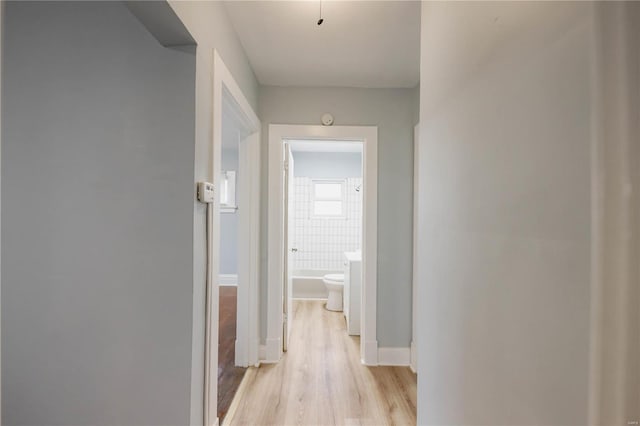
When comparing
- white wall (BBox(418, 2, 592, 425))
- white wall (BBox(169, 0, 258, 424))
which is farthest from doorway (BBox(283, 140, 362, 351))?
white wall (BBox(418, 2, 592, 425))

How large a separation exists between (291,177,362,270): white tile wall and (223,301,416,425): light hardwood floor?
2216 mm

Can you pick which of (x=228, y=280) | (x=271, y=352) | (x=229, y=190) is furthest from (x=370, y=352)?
(x=229, y=190)

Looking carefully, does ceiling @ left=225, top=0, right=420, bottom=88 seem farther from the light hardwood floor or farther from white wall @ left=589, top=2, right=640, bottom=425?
the light hardwood floor

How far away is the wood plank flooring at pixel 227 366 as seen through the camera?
6.66ft

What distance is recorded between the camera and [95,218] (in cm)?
129

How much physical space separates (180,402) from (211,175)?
0.99m

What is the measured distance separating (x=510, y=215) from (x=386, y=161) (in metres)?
1.97

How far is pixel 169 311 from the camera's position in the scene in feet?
4.11

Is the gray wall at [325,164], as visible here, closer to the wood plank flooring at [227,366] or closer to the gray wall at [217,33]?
the wood plank flooring at [227,366]

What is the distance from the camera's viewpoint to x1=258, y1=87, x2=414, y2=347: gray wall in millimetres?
2605

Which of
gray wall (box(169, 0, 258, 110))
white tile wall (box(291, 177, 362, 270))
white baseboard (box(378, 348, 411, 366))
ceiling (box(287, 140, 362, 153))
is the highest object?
ceiling (box(287, 140, 362, 153))

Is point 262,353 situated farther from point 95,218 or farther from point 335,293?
point 95,218

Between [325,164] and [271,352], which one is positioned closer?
[271,352]

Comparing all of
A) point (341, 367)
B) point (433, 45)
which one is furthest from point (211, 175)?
point (341, 367)
